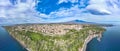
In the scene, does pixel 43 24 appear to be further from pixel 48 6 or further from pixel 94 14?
pixel 94 14

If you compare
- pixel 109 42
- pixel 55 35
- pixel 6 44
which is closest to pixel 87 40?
pixel 109 42

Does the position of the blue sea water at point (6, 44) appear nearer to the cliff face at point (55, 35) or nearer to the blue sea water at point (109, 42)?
the cliff face at point (55, 35)

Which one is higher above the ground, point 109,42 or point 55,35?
point 55,35

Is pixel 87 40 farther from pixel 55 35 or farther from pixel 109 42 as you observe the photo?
pixel 55 35

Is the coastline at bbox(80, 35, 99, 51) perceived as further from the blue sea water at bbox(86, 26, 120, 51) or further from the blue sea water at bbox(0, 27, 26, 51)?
the blue sea water at bbox(0, 27, 26, 51)

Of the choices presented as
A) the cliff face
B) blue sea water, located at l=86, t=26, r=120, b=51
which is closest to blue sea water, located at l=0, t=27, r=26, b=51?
the cliff face

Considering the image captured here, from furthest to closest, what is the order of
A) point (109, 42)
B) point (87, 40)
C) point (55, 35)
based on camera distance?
point (87, 40)
point (55, 35)
point (109, 42)

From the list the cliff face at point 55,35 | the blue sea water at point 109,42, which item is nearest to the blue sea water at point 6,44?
the cliff face at point 55,35
